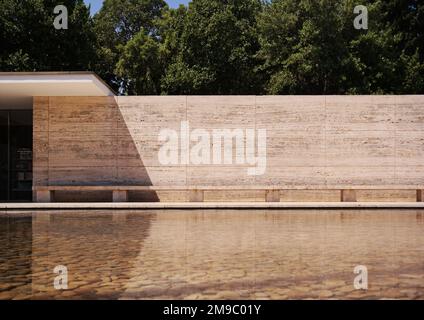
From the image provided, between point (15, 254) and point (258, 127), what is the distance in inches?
509

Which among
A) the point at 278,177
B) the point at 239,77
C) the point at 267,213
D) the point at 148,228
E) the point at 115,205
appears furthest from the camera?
the point at 239,77

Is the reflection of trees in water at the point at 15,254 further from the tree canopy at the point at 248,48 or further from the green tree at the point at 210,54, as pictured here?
the green tree at the point at 210,54

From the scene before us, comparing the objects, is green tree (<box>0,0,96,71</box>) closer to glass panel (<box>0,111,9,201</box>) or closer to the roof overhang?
glass panel (<box>0,111,9,201</box>)

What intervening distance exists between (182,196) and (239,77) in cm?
1492

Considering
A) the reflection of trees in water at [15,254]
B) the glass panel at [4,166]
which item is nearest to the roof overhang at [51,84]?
the glass panel at [4,166]

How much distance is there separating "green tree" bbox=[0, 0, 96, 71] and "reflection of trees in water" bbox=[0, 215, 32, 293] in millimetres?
19912

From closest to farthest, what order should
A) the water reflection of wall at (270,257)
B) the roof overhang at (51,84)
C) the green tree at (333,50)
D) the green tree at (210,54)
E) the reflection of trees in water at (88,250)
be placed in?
the water reflection of wall at (270,257) < the reflection of trees in water at (88,250) < the roof overhang at (51,84) < the green tree at (333,50) < the green tree at (210,54)

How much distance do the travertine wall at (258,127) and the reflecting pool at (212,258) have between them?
656cm

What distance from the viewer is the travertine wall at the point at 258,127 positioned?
19.0m

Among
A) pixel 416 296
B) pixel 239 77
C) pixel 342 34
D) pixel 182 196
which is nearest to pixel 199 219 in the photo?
pixel 182 196

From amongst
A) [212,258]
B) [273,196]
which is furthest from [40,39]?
[212,258]

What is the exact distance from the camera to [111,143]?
62.7 ft

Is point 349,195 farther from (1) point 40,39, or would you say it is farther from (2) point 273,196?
(1) point 40,39
